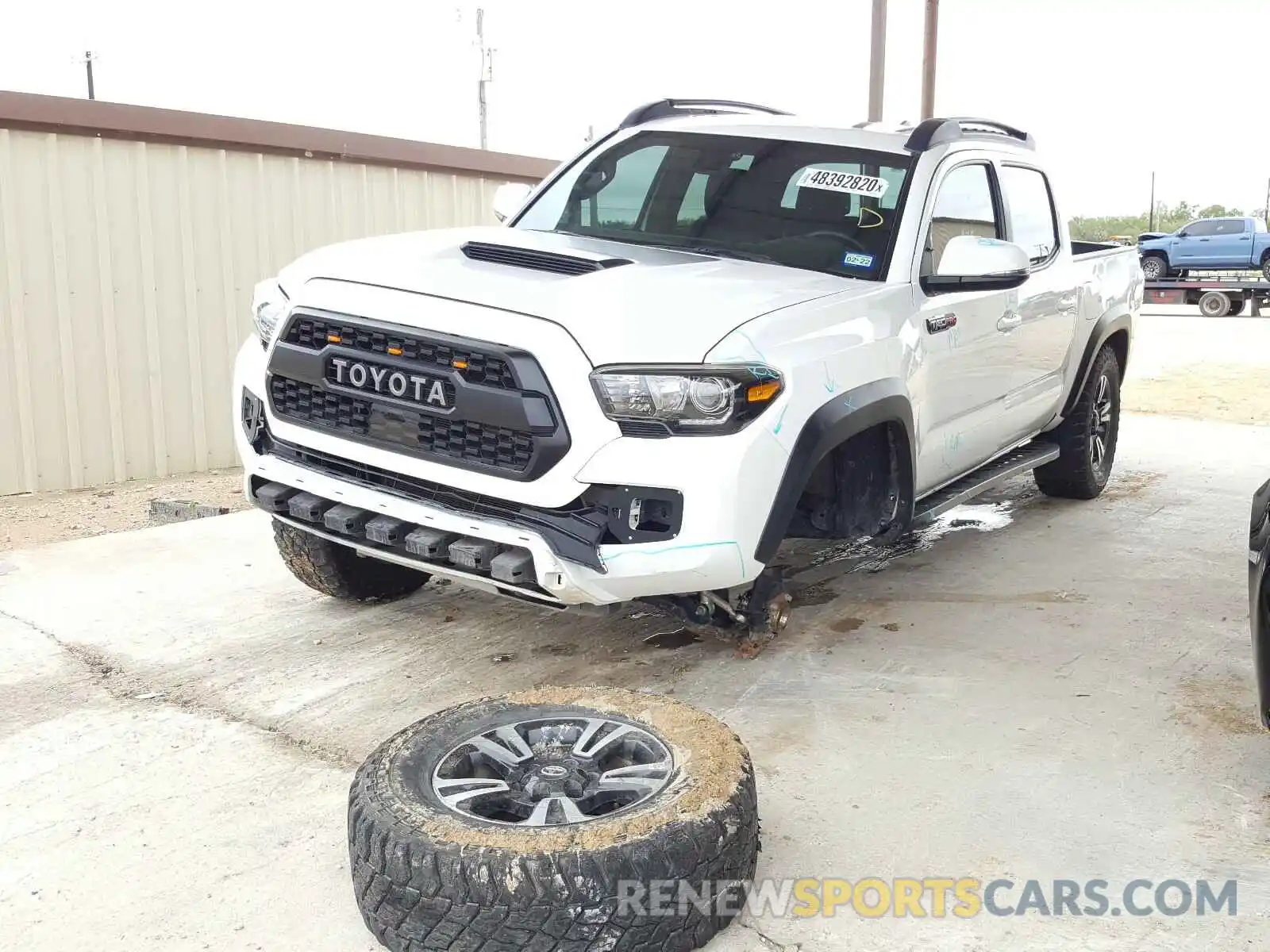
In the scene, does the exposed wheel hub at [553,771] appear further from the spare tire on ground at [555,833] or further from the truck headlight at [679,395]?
the truck headlight at [679,395]

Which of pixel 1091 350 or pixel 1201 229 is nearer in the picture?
pixel 1091 350

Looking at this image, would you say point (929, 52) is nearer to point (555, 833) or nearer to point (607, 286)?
point (607, 286)

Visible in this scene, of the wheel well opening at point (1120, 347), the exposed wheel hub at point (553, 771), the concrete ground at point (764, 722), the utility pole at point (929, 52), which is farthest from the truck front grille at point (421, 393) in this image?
the utility pole at point (929, 52)

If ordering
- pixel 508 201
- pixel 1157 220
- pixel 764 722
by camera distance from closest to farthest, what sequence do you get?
pixel 764 722, pixel 508 201, pixel 1157 220

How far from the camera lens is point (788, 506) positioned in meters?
3.56

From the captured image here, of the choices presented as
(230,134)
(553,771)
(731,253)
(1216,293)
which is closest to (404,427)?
(553,771)

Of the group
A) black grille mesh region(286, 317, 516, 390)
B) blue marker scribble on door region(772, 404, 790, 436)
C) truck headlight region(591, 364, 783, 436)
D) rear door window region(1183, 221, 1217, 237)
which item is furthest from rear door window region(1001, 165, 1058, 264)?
rear door window region(1183, 221, 1217, 237)

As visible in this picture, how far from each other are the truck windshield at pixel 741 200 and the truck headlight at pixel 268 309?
1370mm

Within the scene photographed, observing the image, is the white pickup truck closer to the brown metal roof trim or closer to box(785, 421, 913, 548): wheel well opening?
box(785, 421, 913, 548): wheel well opening

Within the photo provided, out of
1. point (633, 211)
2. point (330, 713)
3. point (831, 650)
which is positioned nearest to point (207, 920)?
point (330, 713)

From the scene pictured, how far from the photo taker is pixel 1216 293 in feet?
82.5

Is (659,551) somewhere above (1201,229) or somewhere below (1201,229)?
above

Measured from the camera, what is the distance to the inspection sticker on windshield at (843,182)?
4586 mm

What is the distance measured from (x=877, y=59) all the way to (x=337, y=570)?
1175cm
